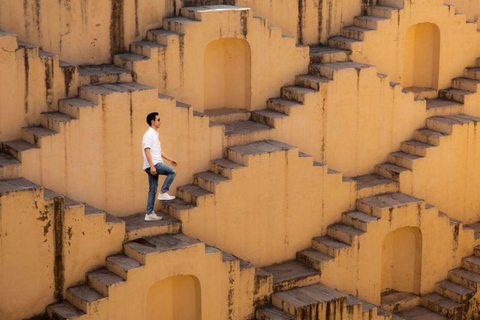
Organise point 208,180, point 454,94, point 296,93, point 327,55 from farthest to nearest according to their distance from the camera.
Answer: point 454,94 < point 327,55 < point 296,93 < point 208,180

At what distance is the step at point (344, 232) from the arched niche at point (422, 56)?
481 cm

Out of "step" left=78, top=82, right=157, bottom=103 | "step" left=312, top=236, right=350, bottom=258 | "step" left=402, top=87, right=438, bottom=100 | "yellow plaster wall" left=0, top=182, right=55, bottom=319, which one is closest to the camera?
"yellow plaster wall" left=0, top=182, right=55, bottom=319

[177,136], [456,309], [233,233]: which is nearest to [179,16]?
[177,136]

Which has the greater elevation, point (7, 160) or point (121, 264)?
point (7, 160)

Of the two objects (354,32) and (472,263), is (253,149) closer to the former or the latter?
(354,32)

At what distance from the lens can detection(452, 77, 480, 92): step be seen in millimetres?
27141

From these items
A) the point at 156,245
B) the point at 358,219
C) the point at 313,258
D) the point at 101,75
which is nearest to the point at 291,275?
the point at 313,258

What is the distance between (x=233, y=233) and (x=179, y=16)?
15.1 ft

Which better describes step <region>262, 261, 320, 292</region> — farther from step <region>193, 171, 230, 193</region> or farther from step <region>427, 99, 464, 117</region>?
step <region>427, 99, 464, 117</region>

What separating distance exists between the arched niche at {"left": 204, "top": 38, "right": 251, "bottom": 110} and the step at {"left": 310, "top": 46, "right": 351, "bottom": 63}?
1.68 meters

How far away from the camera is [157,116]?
21.2 m

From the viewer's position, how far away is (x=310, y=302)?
2208 cm

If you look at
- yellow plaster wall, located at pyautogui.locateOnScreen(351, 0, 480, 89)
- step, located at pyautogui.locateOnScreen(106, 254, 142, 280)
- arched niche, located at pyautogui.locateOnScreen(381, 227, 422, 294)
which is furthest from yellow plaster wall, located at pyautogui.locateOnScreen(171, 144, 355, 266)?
yellow plaster wall, located at pyautogui.locateOnScreen(351, 0, 480, 89)

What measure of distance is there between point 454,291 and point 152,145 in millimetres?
8027
